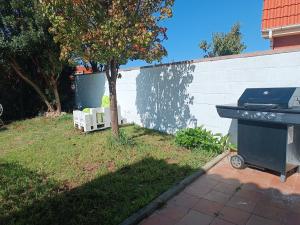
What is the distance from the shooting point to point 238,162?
14.5ft

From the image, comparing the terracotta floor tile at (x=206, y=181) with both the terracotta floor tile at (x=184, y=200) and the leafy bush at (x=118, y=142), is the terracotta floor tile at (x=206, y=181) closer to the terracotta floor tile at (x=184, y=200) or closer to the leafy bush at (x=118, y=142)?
the terracotta floor tile at (x=184, y=200)

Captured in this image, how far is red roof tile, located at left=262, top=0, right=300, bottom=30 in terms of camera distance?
5602 mm

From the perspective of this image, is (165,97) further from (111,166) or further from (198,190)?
(198,190)

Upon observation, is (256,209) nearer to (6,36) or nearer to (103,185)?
(103,185)

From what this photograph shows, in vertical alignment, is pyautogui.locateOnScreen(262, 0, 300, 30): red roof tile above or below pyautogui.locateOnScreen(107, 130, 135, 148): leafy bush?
above

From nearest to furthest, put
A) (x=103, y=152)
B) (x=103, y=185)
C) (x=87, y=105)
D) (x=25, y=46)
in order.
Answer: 1. (x=103, y=185)
2. (x=103, y=152)
3. (x=25, y=46)
4. (x=87, y=105)

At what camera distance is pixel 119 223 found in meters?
2.94

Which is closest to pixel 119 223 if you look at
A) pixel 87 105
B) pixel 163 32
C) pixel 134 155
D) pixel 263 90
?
pixel 134 155

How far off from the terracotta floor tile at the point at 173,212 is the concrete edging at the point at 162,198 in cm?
11

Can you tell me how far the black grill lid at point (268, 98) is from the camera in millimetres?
3604

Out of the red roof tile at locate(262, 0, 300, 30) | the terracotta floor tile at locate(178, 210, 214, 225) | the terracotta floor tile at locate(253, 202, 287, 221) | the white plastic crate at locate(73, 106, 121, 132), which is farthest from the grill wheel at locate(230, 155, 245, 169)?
the white plastic crate at locate(73, 106, 121, 132)

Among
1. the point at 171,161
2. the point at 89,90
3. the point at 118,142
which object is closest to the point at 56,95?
the point at 89,90

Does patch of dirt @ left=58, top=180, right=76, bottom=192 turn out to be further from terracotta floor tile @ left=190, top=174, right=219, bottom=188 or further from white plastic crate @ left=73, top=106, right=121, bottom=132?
white plastic crate @ left=73, top=106, right=121, bottom=132

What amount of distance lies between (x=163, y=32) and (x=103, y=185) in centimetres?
361
